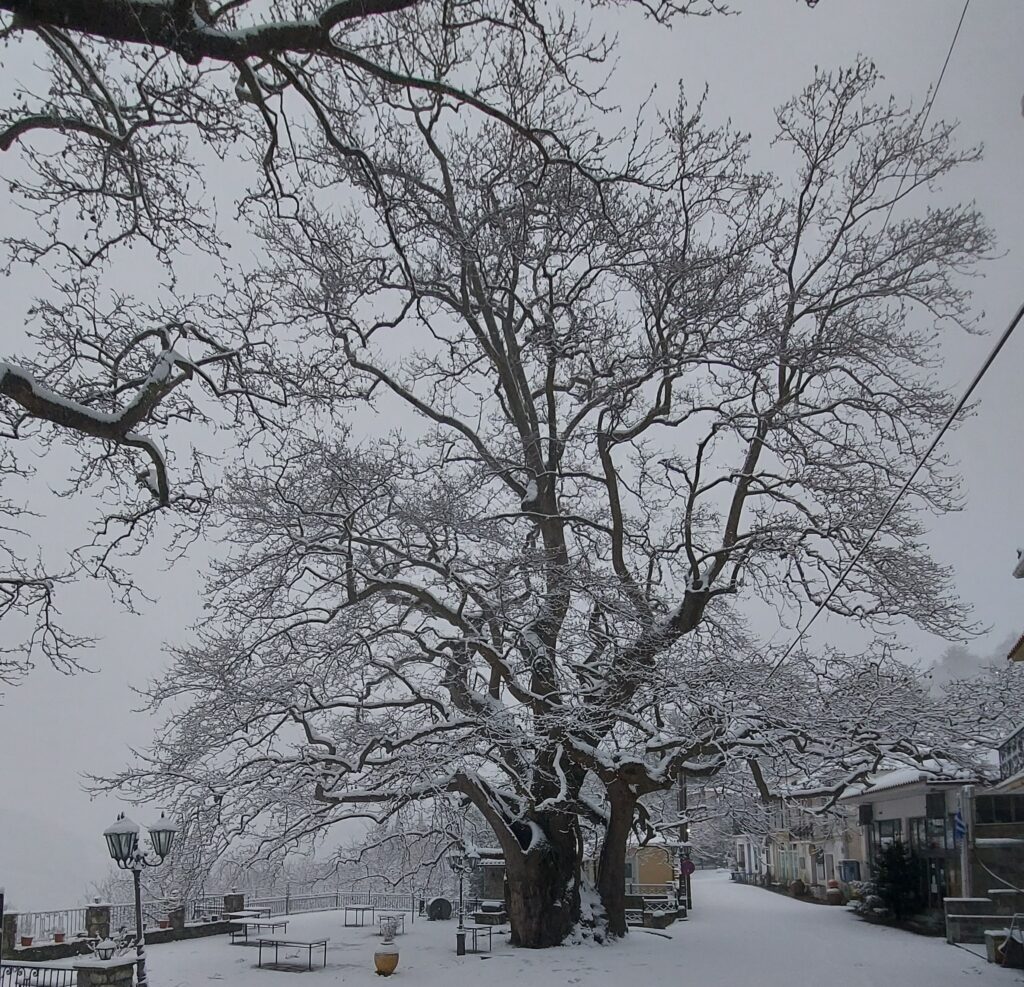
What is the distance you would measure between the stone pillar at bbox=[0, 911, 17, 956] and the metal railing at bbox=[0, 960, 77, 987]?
137 cm

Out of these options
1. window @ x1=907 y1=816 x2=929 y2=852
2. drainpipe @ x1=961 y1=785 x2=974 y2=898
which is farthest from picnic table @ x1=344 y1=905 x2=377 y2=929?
drainpipe @ x1=961 y1=785 x2=974 y2=898

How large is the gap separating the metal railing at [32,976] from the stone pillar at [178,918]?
537 centimetres

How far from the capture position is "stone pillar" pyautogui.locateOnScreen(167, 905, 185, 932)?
859 inches

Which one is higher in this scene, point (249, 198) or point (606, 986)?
point (249, 198)

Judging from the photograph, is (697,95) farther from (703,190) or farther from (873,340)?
(873,340)

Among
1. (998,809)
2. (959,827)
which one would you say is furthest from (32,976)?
(998,809)

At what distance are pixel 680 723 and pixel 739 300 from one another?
7931mm

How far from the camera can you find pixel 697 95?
49.5ft

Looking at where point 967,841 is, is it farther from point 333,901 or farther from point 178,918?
point 333,901

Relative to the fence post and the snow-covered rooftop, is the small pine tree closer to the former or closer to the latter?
the snow-covered rooftop

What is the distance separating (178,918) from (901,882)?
17413mm

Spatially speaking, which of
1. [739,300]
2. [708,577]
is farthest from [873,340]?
[708,577]

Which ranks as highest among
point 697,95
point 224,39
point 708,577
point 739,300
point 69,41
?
point 697,95

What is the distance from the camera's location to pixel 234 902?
24.6m
